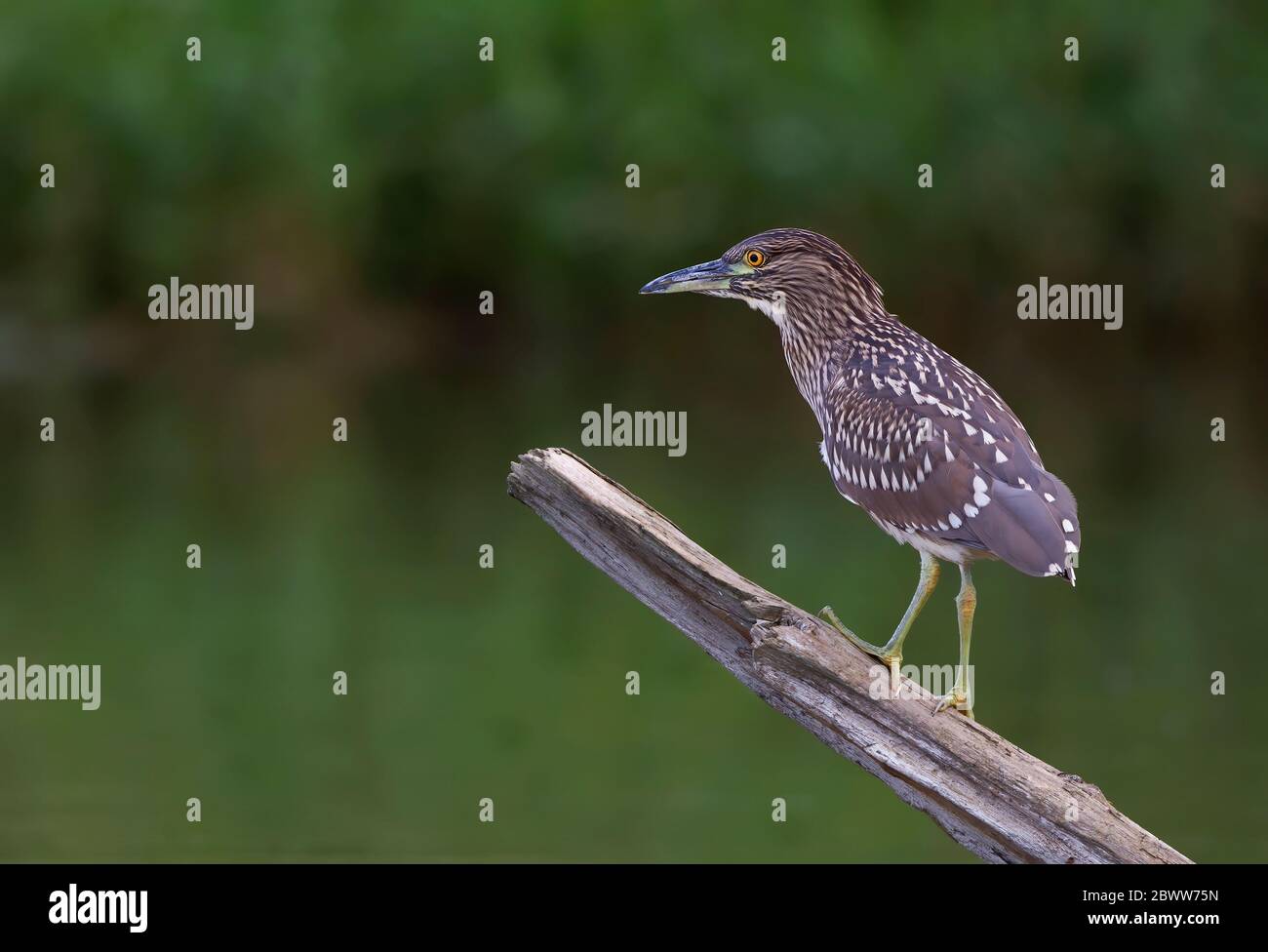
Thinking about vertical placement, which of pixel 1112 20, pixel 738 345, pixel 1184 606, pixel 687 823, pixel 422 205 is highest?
pixel 1112 20

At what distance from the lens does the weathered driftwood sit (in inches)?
238

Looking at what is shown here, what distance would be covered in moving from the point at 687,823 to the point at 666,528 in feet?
18.4

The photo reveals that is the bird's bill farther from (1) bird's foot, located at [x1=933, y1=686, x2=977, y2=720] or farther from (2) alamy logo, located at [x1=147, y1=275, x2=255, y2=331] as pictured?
(2) alamy logo, located at [x1=147, y1=275, x2=255, y2=331]

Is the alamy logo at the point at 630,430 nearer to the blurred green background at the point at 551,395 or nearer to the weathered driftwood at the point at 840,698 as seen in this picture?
the blurred green background at the point at 551,395

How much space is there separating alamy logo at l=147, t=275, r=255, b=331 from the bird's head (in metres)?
25.4

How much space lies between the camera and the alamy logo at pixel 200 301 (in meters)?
33.2

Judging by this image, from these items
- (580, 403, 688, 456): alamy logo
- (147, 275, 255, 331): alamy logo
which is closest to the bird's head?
(580, 403, 688, 456): alamy logo

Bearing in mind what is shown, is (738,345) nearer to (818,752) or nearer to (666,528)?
(818,752)

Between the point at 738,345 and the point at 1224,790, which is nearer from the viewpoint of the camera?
the point at 1224,790

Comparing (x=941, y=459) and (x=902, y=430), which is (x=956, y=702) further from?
(x=902, y=430)

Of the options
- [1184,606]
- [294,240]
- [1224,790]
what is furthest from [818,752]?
[294,240]

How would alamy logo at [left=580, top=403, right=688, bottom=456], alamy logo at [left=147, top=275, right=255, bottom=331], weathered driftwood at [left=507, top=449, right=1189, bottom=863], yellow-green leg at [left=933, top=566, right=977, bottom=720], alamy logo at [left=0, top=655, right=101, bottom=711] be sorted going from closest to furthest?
1. weathered driftwood at [left=507, top=449, right=1189, bottom=863]
2. yellow-green leg at [left=933, top=566, right=977, bottom=720]
3. alamy logo at [left=0, top=655, right=101, bottom=711]
4. alamy logo at [left=580, top=403, right=688, bottom=456]
5. alamy logo at [left=147, top=275, right=255, bottom=331]

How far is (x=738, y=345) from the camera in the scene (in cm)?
3556

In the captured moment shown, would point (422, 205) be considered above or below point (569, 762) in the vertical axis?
above
